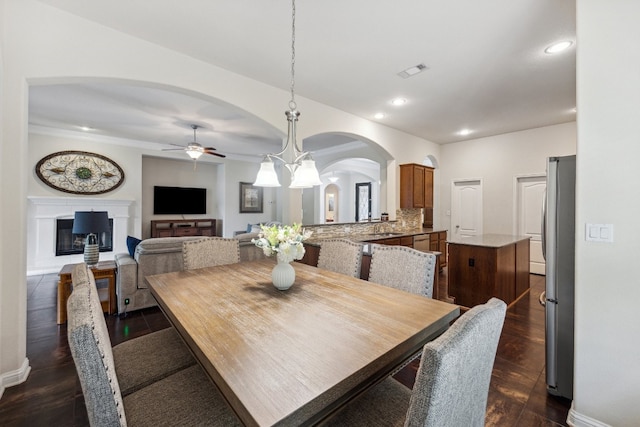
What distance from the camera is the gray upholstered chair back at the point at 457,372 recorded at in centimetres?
64

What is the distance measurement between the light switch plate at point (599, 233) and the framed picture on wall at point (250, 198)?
760 centimetres

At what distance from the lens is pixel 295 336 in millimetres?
1146


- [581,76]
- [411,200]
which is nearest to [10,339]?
[581,76]

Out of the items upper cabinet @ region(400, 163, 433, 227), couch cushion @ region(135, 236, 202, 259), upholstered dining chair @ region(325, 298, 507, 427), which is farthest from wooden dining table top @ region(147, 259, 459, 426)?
upper cabinet @ region(400, 163, 433, 227)

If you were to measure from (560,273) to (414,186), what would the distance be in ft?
12.1

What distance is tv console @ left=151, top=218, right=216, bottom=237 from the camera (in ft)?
22.9

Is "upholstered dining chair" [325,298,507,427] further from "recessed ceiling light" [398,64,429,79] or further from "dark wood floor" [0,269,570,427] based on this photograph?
"recessed ceiling light" [398,64,429,79]

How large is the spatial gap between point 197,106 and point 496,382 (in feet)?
16.1

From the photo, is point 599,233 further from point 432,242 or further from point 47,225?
point 47,225

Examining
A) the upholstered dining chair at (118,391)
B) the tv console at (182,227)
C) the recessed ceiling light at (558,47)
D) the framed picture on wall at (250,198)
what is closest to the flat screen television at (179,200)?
the tv console at (182,227)

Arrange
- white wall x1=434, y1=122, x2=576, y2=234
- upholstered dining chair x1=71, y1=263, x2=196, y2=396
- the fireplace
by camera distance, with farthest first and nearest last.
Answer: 1. the fireplace
2. white wall x1=434, y1=122, x2=576, y2=234
3. upholstered dining chair x1=71, y1=263, x2=196, y2=396

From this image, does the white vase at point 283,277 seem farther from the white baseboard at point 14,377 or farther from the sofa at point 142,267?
the white baseboard at point 14,377

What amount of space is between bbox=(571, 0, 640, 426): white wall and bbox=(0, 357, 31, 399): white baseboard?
3778 millimetres

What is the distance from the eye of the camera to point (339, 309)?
145cm
